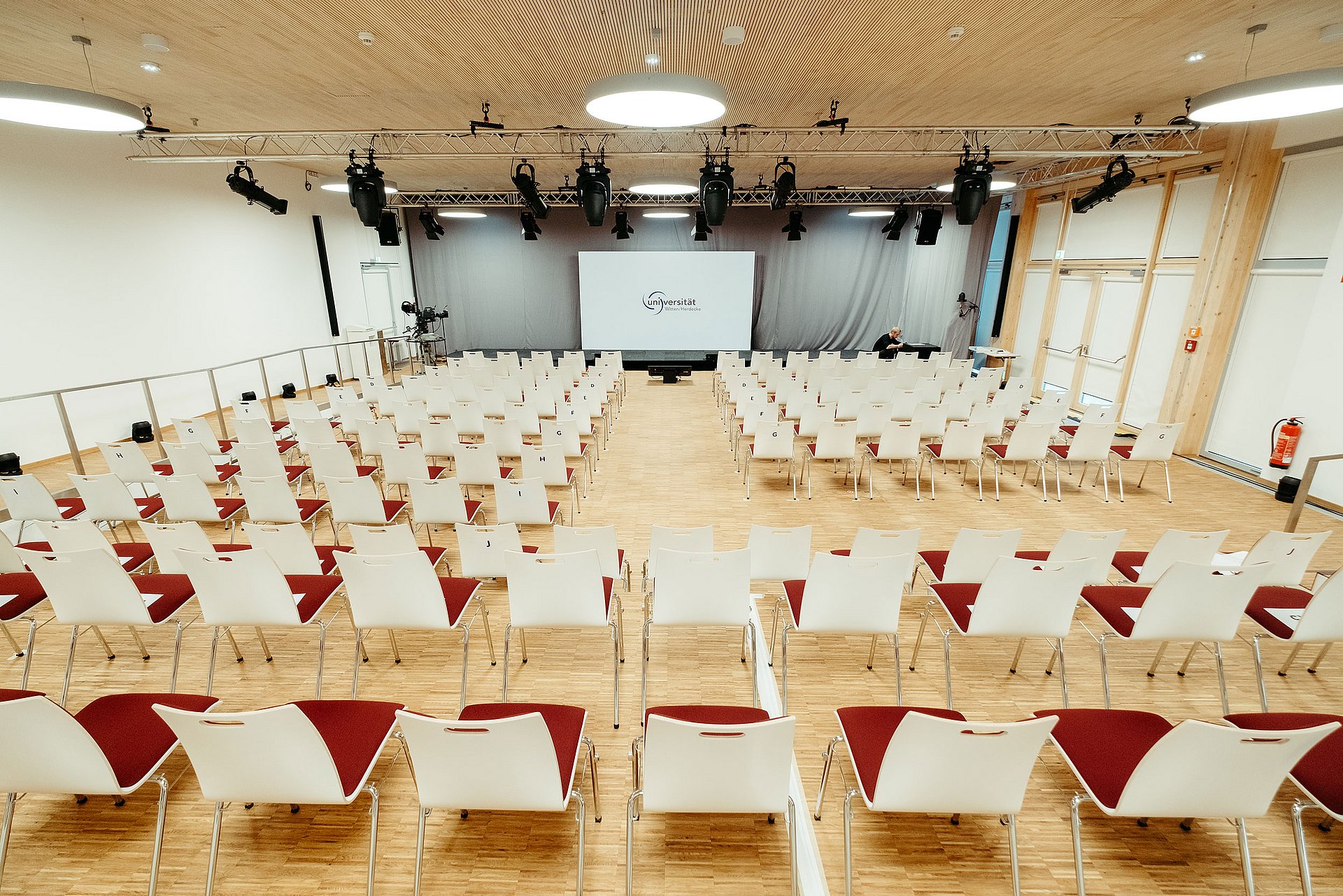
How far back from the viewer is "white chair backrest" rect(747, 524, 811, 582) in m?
3.81

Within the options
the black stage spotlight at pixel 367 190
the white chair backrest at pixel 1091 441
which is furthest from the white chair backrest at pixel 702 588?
the black stage spotlight at pixel 367 190

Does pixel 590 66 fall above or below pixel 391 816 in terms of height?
above

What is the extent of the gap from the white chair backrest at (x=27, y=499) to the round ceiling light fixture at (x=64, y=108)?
2714 mm

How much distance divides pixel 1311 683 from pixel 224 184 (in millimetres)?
15973

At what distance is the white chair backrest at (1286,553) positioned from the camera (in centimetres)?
355

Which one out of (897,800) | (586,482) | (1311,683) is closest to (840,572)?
(897,800)

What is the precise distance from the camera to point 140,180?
9.20 meters

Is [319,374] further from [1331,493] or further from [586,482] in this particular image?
[1331,493]

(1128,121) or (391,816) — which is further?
(1128,121)

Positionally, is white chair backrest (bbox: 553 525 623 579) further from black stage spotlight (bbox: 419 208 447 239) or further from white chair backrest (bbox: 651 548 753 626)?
black stage spotlight (bbox: 419 208 447 239)

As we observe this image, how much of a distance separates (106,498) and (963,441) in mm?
8372

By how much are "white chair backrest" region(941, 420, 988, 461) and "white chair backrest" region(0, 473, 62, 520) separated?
8.50 metres

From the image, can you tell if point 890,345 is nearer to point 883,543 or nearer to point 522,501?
point 883,543

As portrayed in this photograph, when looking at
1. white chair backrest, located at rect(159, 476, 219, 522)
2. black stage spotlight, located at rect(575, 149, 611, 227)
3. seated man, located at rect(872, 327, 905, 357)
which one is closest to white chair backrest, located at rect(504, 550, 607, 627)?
white chair backrest, located at rect(159, 476, 219, 522)
